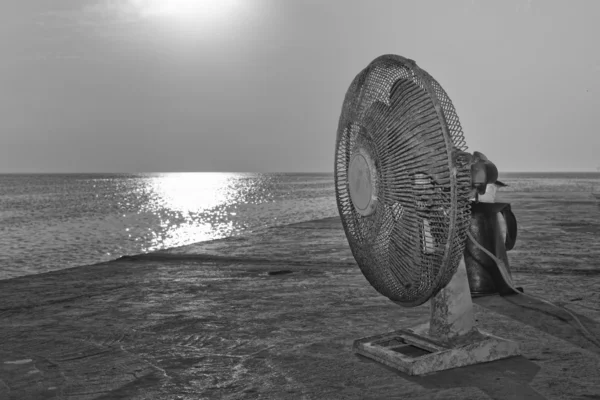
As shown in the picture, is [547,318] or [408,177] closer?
[408,177]

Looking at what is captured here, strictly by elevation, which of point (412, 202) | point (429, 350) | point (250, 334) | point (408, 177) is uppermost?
point (408, 177)

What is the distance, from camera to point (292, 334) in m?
4.13

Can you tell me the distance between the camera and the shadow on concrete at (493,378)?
2863 mm

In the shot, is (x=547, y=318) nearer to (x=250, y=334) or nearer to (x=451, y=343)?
(x=451, y=343)

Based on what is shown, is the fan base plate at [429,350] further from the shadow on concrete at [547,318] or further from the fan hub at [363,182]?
the fan hub at [363,182]

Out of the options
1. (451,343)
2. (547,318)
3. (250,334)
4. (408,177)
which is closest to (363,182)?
(408,177)

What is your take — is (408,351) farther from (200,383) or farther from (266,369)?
(200,383)

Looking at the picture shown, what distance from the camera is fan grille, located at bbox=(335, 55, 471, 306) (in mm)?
2508

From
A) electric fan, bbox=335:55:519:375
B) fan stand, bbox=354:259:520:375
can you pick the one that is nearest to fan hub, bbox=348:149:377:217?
electric fan, bbox=335:55:519:375

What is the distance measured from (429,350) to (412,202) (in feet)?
3.80

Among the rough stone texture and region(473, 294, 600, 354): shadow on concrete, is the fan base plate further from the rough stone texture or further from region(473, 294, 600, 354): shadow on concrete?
region(473, 294, 600, 354): shadow on concrete

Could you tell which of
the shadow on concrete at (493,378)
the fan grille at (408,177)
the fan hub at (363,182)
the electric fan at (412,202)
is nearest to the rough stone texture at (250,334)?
the shadow on concrete at (493,378)

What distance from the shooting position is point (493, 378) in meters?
3.07

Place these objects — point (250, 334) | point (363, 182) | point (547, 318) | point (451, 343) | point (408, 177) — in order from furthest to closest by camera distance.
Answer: point (547, 318) → point (250, 334) → point (451, 343) → point (363, 182) → point (408, 177)
